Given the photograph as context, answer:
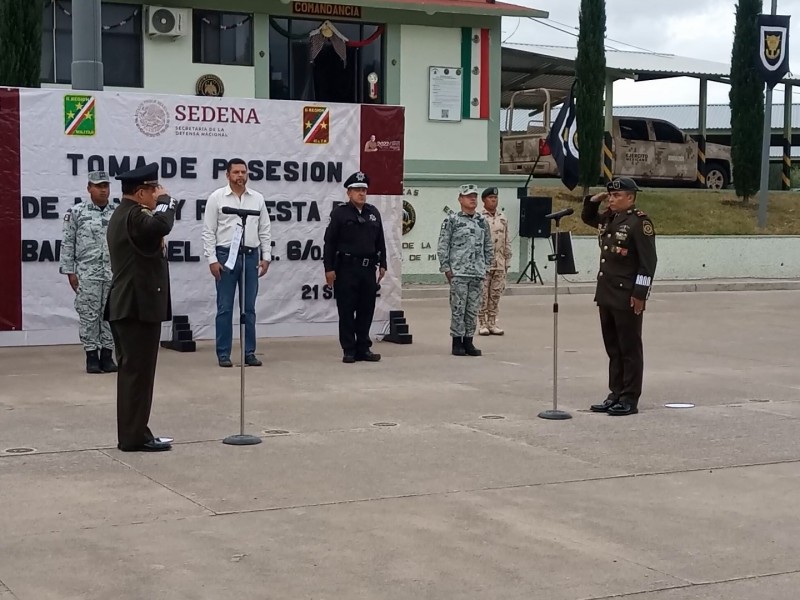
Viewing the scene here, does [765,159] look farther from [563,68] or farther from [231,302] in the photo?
[231,302]

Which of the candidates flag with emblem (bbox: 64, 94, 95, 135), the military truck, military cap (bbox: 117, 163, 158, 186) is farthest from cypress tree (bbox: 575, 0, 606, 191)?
military cap (bbox: 117, 163, 158, 186)

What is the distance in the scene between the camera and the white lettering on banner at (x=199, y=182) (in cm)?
1374

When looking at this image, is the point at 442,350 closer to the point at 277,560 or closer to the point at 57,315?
the point at 57,315

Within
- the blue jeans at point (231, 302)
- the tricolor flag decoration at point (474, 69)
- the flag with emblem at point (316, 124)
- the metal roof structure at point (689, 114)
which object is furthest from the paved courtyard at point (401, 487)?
the metal roof structure at point (689, 114)

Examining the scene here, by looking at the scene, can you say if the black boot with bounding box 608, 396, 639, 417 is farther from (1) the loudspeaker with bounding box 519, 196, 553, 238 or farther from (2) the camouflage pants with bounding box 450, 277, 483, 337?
(1) the loudspeaker with bounding box 519, 196, 553, 238

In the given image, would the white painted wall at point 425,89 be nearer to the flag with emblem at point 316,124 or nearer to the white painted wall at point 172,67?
the white painted wall at point 172,67

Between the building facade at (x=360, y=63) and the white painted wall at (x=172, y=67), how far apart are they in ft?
0.07

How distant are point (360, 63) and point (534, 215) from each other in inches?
196

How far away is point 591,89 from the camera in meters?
30.3

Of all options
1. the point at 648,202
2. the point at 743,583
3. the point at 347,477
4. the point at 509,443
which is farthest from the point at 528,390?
the point at 648,202

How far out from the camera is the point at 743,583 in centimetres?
584

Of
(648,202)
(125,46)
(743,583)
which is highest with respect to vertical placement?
(125,46)

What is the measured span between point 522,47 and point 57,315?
75.2 feet

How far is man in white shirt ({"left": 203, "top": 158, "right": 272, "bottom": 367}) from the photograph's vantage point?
13.1 meters
